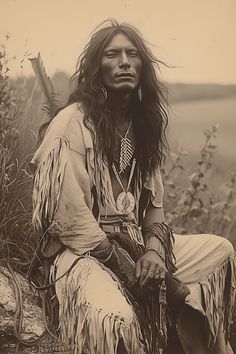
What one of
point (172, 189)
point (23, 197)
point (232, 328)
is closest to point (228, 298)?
point (232, 328)

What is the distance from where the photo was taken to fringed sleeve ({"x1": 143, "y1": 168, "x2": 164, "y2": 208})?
7.67ft

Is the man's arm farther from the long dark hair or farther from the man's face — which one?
the man's face

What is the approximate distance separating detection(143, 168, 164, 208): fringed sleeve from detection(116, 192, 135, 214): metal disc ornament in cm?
8

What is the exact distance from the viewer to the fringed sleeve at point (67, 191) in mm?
2189

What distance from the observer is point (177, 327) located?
7.45 ft

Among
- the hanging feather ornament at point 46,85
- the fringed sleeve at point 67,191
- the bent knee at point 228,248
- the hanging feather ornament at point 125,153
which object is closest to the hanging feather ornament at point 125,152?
the hanging feather ornament at point 125,153

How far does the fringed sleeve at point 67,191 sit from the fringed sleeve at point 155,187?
0.23 m

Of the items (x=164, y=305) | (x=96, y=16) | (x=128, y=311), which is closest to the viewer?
(x=128, y=311)

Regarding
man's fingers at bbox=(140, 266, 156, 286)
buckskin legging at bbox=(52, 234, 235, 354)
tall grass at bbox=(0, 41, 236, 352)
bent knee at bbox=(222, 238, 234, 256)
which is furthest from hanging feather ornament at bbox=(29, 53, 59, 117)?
bent knee at bbox=(222, 238, 234, 256)

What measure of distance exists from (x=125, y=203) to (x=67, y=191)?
20cm

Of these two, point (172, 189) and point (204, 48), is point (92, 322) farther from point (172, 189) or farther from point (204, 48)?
point (204, 48)

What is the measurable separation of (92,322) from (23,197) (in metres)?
0.46

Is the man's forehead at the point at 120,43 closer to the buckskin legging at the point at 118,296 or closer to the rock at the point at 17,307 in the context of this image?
the buckskin legging at the point at 118,296

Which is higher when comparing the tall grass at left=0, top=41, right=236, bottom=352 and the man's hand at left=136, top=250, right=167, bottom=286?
the tall grass at left=0, top=41, right=236, bottom=352
